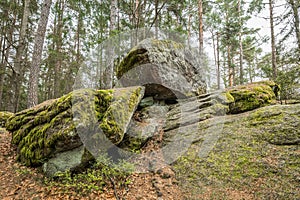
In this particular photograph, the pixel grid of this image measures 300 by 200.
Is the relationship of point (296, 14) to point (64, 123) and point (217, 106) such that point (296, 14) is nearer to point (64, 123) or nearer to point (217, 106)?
point (217, 106)

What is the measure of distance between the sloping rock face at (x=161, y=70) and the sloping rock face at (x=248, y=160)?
2230 millimetres

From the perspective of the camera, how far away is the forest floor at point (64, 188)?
10.6ft

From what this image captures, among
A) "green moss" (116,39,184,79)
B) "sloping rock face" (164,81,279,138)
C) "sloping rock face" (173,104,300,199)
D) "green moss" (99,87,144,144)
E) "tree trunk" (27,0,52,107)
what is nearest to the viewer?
"sloping rock face" (173,104,300,199)

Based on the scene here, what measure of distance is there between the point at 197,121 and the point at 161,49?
9.76 feet

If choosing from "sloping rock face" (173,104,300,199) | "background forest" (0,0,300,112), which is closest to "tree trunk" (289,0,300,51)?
"background forest" (0,0,300,112)

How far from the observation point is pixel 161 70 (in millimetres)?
6125

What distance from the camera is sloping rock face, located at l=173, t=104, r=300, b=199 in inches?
118

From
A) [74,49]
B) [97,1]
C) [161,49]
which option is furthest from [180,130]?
[74,49]

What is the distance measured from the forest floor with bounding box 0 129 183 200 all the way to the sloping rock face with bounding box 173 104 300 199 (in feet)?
1.18

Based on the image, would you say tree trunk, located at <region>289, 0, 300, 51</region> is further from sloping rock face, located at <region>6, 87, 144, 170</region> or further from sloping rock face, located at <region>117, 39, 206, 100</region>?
sloping rock face, located at <region>6, 87, 144, 170</region>

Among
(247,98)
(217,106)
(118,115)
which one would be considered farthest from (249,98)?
(118,115)

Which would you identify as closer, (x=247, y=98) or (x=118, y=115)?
(x=118, y=115)

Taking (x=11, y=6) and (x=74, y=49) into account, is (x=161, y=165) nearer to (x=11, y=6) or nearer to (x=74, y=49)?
(x=11, y=6)

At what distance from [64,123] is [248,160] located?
3864 mm
